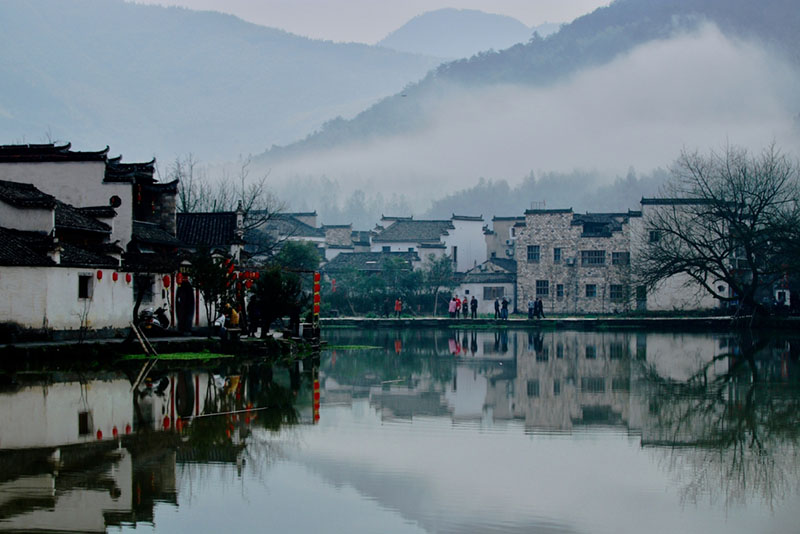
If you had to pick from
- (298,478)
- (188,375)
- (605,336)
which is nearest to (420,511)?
(298,478)

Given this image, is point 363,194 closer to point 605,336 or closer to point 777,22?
point 777,22

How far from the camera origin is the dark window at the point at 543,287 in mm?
68125

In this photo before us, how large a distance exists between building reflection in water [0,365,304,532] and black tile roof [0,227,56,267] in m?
4.01

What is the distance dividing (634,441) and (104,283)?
57.7 feet

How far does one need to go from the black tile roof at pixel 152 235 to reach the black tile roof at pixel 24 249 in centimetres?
726

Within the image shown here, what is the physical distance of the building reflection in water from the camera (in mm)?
10445

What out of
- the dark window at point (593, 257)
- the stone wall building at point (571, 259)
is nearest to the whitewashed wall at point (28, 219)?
the stone wall building at point (571, 259)

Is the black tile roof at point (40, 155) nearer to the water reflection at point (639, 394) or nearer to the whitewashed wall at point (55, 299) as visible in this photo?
the whitewashed wall at point (55, 299)

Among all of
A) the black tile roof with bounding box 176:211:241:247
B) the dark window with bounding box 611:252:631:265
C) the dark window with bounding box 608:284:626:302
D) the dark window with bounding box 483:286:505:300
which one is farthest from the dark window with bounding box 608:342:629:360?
the dark window with bounding box 483:286:505:300

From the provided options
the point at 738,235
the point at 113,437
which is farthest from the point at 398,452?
the point at 738,235

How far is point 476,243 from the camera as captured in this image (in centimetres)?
8631

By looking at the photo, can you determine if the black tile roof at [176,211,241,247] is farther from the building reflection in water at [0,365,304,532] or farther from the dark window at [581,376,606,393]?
the dark window at [581,376,606,393]

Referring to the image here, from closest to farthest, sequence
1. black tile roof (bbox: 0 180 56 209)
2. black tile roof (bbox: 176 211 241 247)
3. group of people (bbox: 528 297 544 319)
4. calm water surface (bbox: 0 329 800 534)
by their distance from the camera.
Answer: calm water surface (bbox: 0 329 800 534)
black tile roof (bbox: 0 180 56 209)
black tile roof (bbox: 176 211 241 247)
group of people (bbox: 528 297 544 319)

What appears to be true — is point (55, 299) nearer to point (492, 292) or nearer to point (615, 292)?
point (615, 292)
